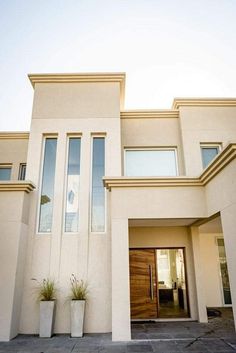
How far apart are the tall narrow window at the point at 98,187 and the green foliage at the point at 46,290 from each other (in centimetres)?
179

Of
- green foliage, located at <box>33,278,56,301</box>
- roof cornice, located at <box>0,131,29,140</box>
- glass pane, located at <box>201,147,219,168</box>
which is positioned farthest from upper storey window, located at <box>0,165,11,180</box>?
glass pane, located at <box>201,147,219,168</box>

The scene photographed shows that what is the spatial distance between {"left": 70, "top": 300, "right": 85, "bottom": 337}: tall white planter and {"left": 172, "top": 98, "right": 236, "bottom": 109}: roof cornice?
7.34 m

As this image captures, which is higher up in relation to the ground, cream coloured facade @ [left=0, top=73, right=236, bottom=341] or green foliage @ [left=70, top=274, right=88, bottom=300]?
cream coloured facade @ [left=0, top=73, right=236, bottom=341]

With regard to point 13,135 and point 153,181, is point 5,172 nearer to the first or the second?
point 13,135

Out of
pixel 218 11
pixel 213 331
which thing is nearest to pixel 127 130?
pixel 218 11

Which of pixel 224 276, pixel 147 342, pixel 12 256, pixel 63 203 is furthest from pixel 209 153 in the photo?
pixel 12 256

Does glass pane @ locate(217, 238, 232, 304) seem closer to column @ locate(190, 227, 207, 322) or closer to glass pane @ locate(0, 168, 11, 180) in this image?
column @ locate(190, 227, 207, 322)

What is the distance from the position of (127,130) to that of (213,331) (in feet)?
21.8

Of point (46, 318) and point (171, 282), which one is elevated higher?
point (171, 282)

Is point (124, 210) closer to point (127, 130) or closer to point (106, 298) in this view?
A: point (106, 298)

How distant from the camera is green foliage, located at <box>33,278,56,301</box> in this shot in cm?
568

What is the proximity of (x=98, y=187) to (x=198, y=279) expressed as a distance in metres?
4.26

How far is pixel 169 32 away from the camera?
8.17 m

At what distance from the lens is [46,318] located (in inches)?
214
